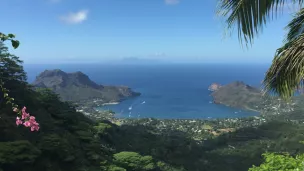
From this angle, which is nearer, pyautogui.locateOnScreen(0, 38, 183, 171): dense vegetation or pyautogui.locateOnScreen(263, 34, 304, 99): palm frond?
pyautogui.locateOnScreen(263, 34, 304, 99): palm frond

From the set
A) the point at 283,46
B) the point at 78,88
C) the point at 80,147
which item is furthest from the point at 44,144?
the point at 78,88

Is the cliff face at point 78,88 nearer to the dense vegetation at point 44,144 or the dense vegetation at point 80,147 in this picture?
the dense vegetation at point 80,147

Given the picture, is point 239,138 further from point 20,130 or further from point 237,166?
point 20,130

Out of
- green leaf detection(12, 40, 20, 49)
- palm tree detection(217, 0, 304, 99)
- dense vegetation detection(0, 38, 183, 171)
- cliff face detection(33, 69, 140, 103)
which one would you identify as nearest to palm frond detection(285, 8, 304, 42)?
palm tree detection(217, 0, 304, 99)

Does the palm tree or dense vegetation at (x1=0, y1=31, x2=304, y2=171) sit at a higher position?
the palm tree

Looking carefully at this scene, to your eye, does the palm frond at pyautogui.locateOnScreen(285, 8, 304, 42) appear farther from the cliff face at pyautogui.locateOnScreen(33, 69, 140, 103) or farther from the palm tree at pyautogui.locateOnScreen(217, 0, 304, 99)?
the cliff face at pyautogui.locateOnScreen(33, 69, 140, 103)

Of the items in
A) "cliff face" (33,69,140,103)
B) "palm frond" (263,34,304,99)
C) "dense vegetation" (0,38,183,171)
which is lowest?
"cliff face" (33,69,140,103)
